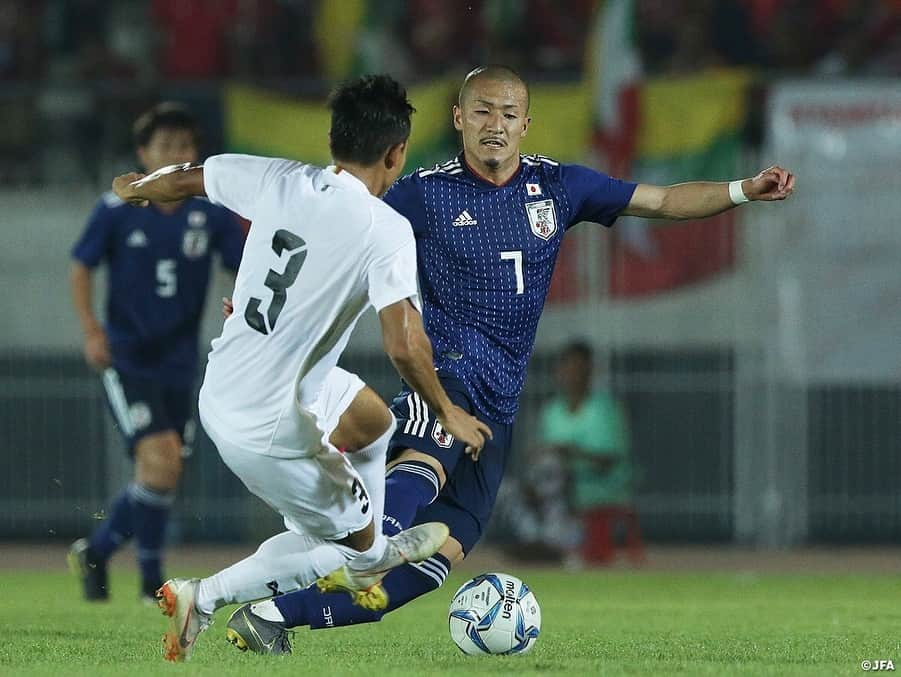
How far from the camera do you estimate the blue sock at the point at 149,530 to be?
9.83 meters

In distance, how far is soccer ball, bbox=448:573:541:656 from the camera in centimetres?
664

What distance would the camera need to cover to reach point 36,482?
46.5 ft

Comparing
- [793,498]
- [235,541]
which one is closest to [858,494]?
[793,498]

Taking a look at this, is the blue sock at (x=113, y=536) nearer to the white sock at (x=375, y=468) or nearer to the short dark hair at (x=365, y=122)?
the white sock at (x=375, y=468)

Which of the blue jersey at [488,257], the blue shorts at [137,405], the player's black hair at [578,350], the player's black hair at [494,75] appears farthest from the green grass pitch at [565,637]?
the player's black hair at [578,350]

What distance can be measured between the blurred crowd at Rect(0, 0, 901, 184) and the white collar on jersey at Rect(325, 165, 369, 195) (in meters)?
9.33

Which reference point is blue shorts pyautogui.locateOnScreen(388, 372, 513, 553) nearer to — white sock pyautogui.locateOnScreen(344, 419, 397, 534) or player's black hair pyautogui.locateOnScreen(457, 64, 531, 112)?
white sock pyautogui.locateOnScreen(344, 419, 397, 534)

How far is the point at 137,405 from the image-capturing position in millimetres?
9789

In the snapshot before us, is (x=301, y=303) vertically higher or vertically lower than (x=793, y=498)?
higher

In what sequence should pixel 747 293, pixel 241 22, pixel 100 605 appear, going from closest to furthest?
pixel 100 605 < pixel 747 293 < pixel 241 22

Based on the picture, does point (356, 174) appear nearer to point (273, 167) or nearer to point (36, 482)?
point (273, 167)

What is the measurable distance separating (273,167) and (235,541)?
865 centimetres

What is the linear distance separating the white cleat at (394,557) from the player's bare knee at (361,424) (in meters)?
0.34

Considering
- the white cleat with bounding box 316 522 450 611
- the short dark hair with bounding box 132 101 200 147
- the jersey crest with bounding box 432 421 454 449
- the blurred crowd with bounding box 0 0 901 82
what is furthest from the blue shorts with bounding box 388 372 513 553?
the blurred crowd with bounding box 0 0 901 82
